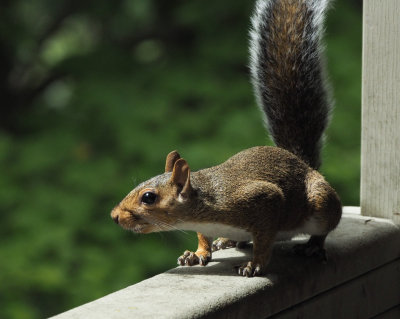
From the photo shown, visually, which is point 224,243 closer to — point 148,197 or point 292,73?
point 148,197

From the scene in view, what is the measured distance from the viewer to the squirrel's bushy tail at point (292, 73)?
6.52ft

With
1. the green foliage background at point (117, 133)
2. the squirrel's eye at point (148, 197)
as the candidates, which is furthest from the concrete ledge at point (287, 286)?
the green foliage background at point (117, 133)

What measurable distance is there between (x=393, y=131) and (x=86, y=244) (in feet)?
5.68

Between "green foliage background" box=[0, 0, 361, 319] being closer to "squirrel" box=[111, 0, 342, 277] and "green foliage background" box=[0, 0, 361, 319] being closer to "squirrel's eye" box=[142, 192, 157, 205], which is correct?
"squirrel" box=[111, 0, 342, 277]

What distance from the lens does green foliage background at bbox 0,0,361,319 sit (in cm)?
325

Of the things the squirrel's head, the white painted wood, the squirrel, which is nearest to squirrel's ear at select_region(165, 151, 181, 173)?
the squirrel

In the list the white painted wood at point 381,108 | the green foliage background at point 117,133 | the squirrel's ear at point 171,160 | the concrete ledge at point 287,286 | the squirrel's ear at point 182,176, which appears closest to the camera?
the concrete ledge at point 287,286

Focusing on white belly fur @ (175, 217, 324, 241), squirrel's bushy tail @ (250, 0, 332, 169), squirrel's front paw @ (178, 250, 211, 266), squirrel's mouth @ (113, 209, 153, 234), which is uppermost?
squirrel's bushy tail @ (250, 0, 332, 169)

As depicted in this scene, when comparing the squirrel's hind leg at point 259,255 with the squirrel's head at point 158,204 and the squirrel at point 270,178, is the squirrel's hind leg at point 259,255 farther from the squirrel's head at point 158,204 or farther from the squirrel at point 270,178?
the squirrel's head at point 158,204

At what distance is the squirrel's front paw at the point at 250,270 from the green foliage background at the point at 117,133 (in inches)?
59.4

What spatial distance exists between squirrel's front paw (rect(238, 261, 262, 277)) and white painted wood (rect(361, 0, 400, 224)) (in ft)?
1.78

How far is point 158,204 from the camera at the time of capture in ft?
5.48

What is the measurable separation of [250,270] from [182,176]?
0.85 ft

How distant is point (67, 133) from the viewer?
366cm
